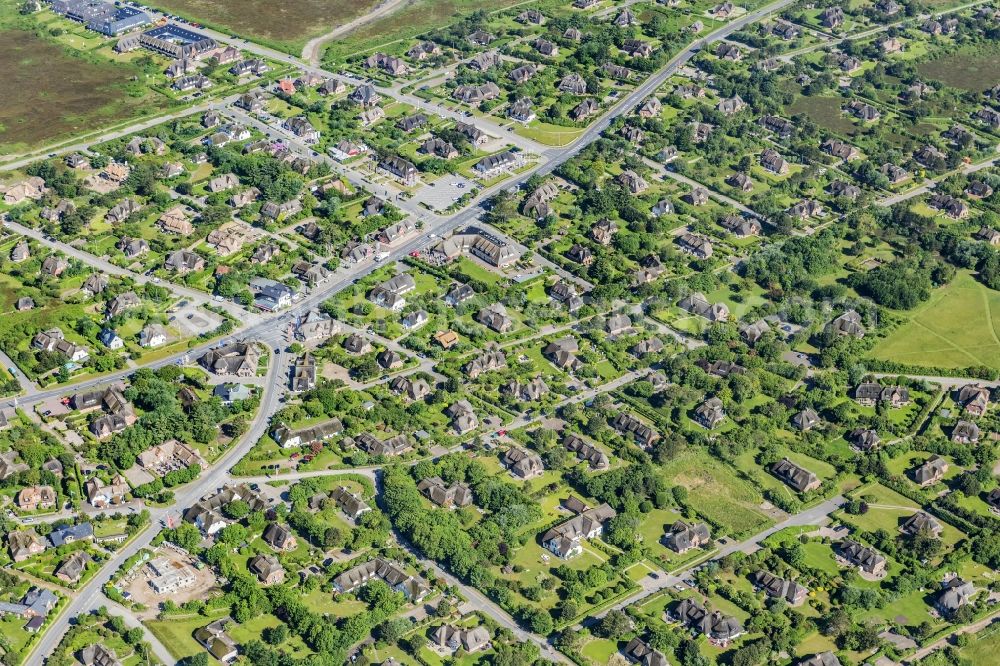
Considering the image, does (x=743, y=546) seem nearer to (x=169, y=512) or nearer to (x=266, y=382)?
(x=169, y=512)

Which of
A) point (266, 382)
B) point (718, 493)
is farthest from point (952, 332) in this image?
point (266, 382)

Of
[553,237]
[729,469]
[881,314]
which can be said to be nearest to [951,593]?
[729,469]

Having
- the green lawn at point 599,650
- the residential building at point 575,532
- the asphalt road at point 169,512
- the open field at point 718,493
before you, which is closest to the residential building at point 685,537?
the open field at point 718,493

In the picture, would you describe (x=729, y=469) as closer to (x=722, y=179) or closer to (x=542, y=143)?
(x=722, y=179)

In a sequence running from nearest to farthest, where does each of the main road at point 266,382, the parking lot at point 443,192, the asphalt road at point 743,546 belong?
the main road at point 266,382
the asphalt road at point 743,546
the parking lot at point 443,192

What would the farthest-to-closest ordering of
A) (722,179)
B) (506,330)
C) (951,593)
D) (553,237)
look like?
(722,179) < (553,237) < (506,330) < (951,593)

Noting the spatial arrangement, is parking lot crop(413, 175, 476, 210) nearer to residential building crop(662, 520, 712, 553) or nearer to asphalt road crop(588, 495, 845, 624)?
residential building crop(662, 520, 712, 553)

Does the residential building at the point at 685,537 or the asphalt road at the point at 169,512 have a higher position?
the residential building at the point at 685,537

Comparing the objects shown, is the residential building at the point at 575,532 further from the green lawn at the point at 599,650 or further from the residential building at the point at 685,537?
the green lawn at the point at 599,650
